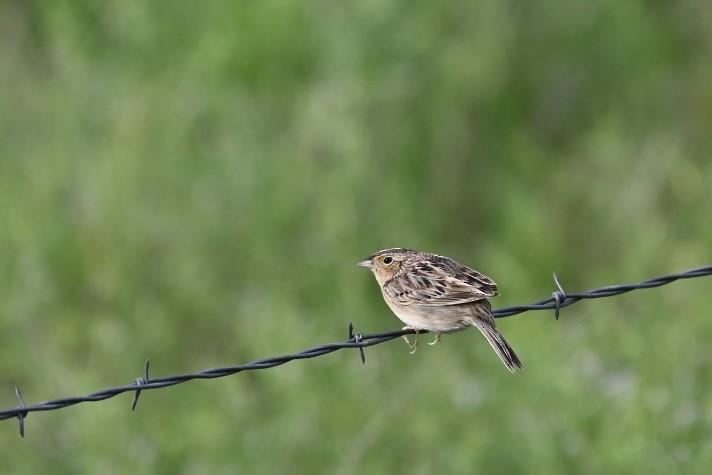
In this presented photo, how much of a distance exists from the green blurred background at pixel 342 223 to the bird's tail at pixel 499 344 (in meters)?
1.86

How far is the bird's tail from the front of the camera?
6973 mm

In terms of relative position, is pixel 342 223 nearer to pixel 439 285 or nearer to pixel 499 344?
pixel 439 285

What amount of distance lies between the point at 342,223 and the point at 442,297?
189 inches

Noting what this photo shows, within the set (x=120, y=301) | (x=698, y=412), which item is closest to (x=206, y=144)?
(x=120, y=301)

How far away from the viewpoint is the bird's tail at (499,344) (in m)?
6.97

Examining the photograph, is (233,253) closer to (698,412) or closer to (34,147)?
(34,147)

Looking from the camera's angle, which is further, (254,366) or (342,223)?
(342,223)

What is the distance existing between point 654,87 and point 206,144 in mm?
5641

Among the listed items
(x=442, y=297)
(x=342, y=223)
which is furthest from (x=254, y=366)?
(x=342, y=223)

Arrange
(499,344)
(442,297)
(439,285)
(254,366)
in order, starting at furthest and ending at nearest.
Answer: (439,285)
(442,297)
(499,344)
(254,366)

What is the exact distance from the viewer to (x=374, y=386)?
34.4 ft

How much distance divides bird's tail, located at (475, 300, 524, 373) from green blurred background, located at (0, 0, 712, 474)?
1864 mm

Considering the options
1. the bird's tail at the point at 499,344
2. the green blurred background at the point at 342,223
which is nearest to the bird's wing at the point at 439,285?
the bird's tail at the point at 499,344

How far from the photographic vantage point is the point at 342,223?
1207 cm
